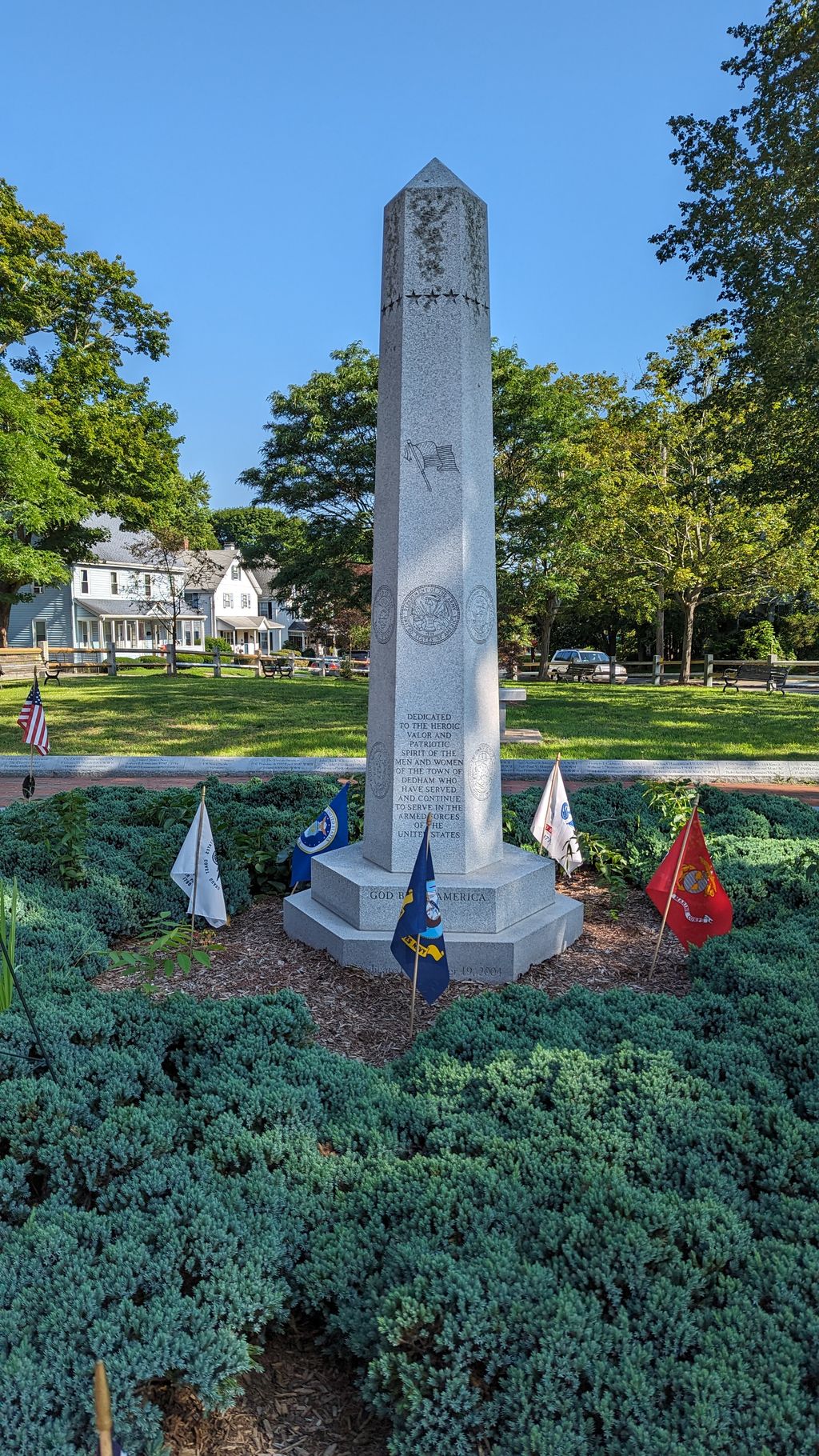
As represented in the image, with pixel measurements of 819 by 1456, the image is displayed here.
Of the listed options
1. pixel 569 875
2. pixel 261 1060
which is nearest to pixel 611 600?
pixel 569 875

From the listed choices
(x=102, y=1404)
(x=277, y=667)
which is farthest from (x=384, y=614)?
(x=277, y=667)

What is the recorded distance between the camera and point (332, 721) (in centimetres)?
1731

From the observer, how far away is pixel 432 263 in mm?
4863

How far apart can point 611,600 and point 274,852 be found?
32006 mm

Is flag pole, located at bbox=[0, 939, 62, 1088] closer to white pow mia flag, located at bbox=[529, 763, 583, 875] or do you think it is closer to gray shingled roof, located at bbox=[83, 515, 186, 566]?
white pow mia flag, located at bbox=[529, 763, 583, 875]

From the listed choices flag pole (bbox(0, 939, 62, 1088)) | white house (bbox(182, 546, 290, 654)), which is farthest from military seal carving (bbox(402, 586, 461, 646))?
white house (bbox(182, 546, 290, 654))

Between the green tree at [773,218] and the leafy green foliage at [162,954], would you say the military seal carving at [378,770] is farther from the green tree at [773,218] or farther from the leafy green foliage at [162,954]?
the green tree at [773,218]

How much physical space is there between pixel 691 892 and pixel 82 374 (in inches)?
1007

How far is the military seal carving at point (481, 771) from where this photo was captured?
16.8 feet

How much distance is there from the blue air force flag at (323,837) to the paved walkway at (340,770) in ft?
17.1

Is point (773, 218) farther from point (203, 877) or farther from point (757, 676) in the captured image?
point (757, 676)

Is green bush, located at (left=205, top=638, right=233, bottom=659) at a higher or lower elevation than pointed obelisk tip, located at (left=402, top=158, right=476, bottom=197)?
lower

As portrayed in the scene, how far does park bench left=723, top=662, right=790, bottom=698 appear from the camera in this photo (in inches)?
1147

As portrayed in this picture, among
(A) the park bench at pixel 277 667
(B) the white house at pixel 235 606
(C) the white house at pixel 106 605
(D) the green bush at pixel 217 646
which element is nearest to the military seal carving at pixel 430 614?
(A) the park bench at pixel 277 667
